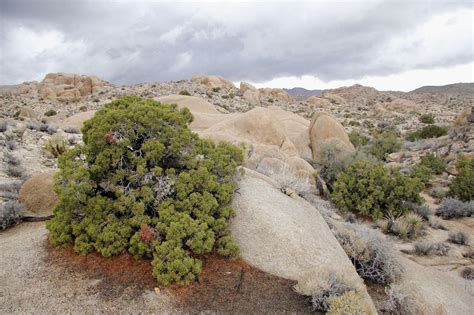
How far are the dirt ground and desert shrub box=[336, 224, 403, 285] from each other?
206cm

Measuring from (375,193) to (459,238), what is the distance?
2.41 m

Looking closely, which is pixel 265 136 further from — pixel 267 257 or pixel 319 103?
pixel 319 103

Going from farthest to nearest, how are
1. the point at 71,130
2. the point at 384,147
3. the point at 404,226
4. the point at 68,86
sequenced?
1. the point at 68,86
2. the point at 384,147
3. the point at 71,130
4. the point at 404,226

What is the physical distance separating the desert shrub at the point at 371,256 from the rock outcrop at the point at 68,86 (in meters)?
43.7

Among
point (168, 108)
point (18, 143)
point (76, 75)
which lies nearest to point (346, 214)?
point (168, 108)

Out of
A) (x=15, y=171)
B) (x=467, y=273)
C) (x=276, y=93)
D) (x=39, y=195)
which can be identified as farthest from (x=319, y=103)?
(x=39, y=195)

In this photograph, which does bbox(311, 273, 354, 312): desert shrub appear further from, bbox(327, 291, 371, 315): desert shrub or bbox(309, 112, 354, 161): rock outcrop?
bbox(309, 112, 354, 161): rock outcrop

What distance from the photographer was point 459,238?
29.8 ft

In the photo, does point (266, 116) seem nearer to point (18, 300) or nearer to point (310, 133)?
point (310, 133)

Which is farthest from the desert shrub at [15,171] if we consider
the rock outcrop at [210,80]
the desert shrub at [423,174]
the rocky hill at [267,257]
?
the rock outcrop at [210,80]

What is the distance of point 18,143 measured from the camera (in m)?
13.1

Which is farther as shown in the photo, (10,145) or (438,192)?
(438,192)

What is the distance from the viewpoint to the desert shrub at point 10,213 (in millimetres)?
6879

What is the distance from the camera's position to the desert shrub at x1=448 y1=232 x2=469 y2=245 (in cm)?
901
